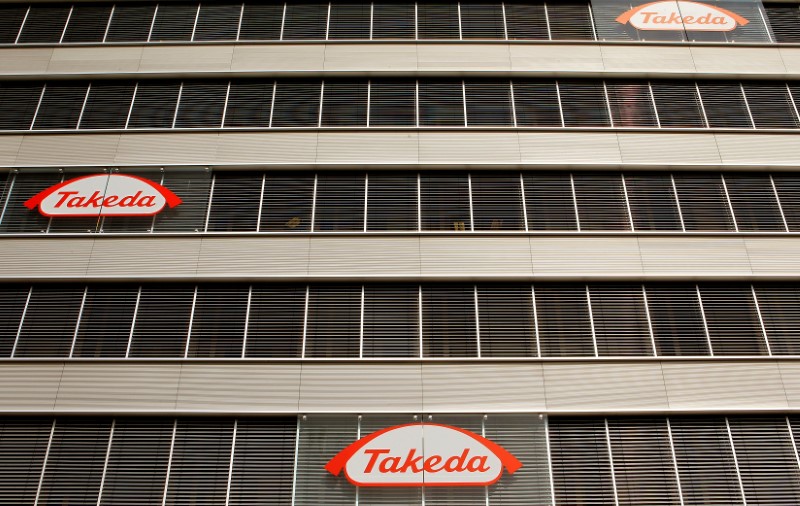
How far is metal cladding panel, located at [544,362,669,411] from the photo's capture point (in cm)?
1794

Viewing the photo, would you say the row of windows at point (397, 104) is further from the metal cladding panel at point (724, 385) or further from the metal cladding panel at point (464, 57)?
the metal cladding panel at point (724, 385)

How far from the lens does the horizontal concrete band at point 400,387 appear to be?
58.8 ft

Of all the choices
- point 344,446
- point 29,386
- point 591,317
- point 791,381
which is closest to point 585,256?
point 591,317

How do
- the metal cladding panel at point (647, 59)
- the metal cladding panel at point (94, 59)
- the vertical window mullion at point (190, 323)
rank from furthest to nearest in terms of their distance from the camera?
the metal cladding panel at point (94, 59) → the metal cladding panel at point (647, 59) → the vertical window mullion at point (190, 323)

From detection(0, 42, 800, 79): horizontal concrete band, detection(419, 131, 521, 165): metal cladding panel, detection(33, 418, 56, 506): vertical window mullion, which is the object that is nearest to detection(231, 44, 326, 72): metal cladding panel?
detection(0, 42, 800, 79): horizontal concrete band

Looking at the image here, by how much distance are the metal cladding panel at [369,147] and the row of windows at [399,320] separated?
4.70 m

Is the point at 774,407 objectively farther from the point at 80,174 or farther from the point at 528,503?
the point at 80,174

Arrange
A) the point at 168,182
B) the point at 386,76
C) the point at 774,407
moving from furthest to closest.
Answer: the point at 386,76, the point at 168,182, the point at 774,407

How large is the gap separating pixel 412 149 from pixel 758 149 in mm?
12191

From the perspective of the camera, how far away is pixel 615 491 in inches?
672

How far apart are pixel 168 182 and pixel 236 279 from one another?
4.64 m

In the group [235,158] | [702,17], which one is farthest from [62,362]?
[702,17]

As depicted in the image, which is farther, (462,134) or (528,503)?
(462,134)

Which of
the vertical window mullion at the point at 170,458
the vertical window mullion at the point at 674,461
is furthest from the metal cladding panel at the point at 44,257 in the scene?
the vertical window mullion at the point at 674,461
